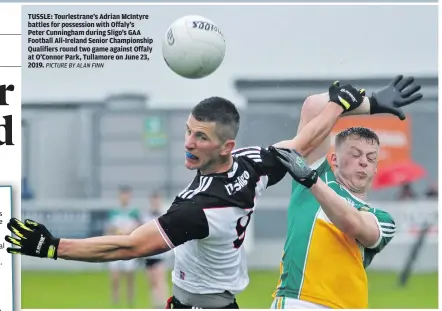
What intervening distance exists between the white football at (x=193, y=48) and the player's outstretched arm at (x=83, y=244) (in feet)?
5.47

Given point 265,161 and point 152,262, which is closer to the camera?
point 265,161

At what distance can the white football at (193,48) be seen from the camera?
23.7 feet

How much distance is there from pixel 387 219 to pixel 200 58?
1.91 m

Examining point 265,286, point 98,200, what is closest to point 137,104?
point 98,200

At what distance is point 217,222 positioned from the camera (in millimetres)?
6117

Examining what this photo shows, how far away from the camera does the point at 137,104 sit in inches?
807

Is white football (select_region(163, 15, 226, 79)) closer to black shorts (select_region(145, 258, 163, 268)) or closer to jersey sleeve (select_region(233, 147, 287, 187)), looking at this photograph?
jersey sleeve (select_region(233, 147, 287, 187))

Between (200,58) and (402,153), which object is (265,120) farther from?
(200,58)

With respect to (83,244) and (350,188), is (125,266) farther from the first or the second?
(83,244)

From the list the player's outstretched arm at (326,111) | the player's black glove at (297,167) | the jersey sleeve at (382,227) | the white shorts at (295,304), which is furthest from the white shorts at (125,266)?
the player's black glove at (297,167)

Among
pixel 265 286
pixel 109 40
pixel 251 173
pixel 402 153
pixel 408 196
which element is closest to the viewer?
pixel 251 173

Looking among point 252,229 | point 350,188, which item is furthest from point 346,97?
point 252,229

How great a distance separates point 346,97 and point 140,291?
34.9ft

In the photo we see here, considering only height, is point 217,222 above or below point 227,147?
below
